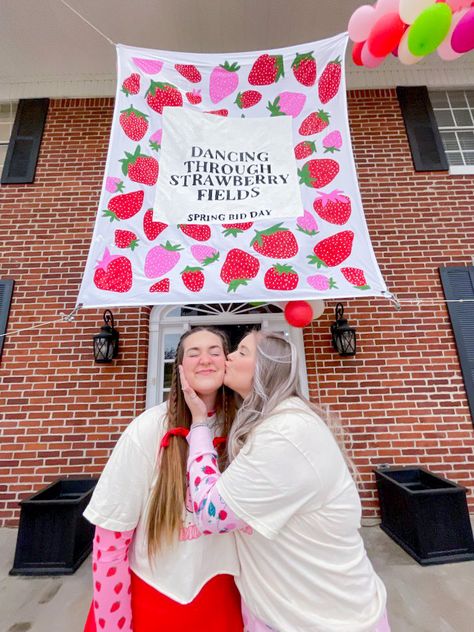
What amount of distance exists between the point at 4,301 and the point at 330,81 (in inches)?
143

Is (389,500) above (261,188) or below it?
below

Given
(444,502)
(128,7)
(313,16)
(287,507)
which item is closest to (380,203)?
(313,16)

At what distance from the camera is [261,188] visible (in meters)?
2.14

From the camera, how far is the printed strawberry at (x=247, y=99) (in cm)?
229

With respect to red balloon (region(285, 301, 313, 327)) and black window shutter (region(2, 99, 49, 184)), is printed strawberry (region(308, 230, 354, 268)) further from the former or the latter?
black window shutter (region(2, 99, 49, 184))

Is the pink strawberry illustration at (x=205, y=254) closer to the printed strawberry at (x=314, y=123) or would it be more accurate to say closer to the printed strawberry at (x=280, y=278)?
the printed strawberry at (x=280, y=278)

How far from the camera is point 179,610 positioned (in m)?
0.99

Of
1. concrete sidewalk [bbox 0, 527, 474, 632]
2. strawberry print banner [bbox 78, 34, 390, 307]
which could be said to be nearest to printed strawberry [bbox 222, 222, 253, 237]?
strawberry print banner [bbox 78, 34, 390, 307]

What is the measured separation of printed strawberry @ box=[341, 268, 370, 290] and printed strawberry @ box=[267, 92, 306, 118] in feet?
4.05

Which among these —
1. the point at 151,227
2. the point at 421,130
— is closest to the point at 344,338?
the point at 151,227

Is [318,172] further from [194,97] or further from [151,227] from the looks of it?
[151,227]

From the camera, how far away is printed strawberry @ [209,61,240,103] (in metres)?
2.30

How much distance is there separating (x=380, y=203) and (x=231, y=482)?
3713 mm

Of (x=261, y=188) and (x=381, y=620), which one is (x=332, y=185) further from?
(x=381, y=620)
